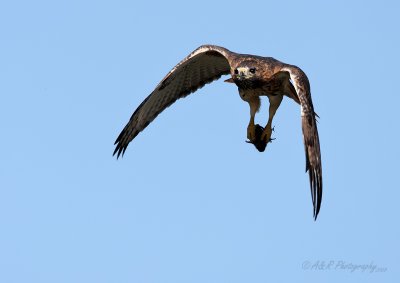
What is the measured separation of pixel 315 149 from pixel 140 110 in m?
3.80

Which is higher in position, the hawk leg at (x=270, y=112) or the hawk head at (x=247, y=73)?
the hawk head at (x=247, y=73)

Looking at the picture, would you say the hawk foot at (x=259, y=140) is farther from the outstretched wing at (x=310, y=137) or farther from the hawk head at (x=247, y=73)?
the outstretched wing at (x=310, y=137)

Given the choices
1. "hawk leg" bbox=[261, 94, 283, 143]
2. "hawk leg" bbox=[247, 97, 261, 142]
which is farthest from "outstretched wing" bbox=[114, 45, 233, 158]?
"hawk leg" bbox=[261, 94, 283, 143]

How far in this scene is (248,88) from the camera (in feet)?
52.2

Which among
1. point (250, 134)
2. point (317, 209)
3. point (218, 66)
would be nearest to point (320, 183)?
point (317, 209)

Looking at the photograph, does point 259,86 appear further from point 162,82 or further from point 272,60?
point 162,82

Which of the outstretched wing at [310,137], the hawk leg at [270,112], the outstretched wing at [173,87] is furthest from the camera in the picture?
the outstretched wing at [173,87]

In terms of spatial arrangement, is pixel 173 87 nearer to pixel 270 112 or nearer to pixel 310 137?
pixel 270 112

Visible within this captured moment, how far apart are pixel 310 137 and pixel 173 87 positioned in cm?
349

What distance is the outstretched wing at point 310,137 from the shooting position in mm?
14035

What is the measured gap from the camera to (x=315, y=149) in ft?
47.1

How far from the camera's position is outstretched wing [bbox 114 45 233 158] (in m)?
17.0

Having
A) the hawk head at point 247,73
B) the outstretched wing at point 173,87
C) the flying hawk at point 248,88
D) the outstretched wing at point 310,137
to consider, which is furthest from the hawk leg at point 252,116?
the outstretched wing at point 310,137

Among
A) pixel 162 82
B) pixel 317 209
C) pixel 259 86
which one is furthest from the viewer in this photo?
pixel 162 82
